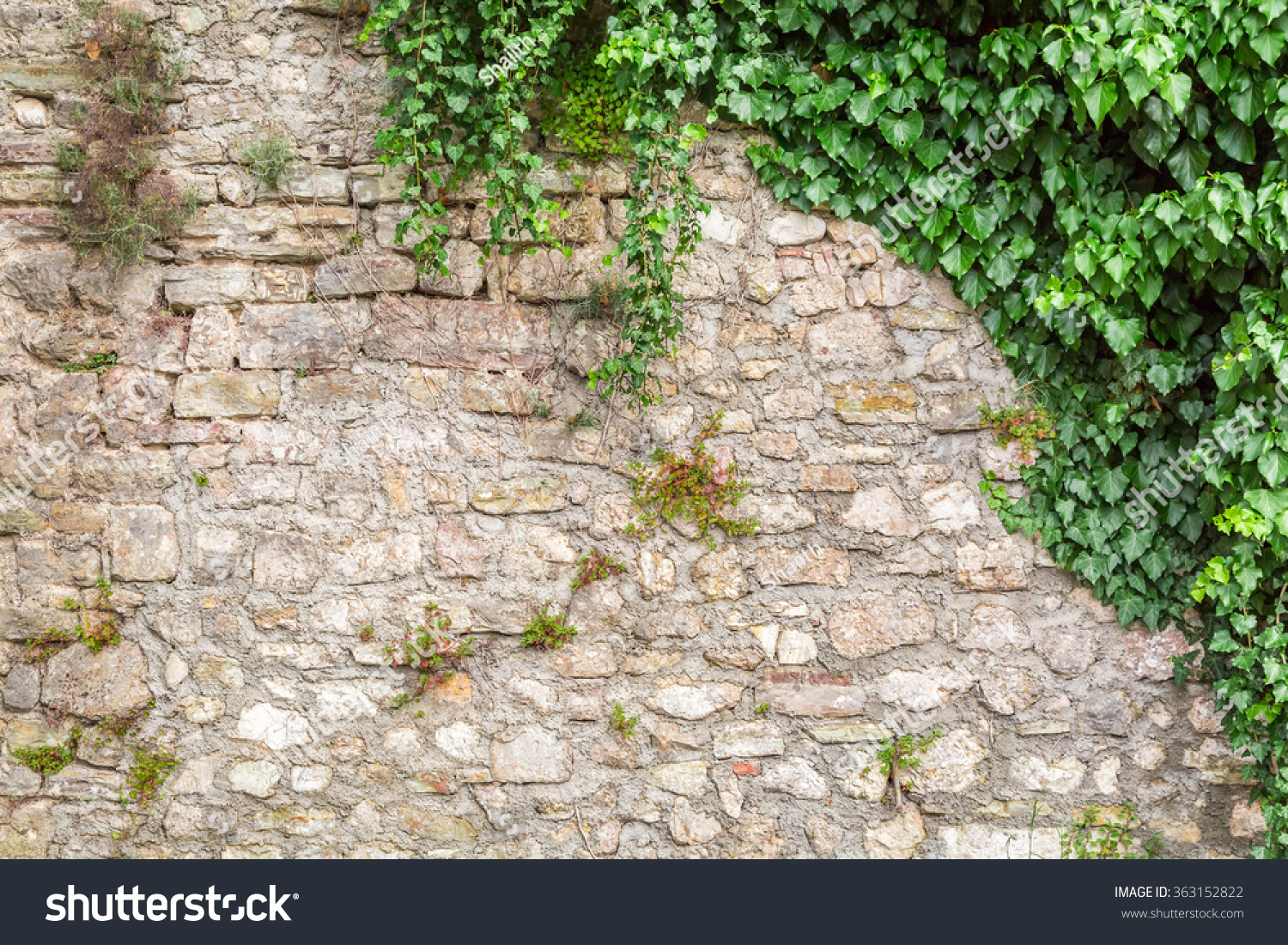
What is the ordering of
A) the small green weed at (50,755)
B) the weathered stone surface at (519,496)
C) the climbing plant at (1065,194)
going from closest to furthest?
1. the climbing plant at (1065,194)
2. the small green weed at (50,755)
3. the weathered stone surface at (519,496)

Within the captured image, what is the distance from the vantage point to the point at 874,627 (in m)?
2.95

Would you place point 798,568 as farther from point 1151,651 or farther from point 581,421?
point 1151,651

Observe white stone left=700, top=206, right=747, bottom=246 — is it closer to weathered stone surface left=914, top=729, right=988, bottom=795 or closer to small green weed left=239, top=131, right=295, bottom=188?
small green weed left=239, top=131, right=295, bottom=188

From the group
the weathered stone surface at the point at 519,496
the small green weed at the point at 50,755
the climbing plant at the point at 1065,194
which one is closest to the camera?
the climbing plant at the point at 1065,194

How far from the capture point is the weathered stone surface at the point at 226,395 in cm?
291

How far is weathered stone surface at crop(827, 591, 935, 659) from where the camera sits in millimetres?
2949

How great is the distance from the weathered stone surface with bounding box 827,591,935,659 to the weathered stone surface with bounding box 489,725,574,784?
3.33ft

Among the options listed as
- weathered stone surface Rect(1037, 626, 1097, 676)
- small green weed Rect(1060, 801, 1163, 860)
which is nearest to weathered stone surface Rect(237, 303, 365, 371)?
weathered stone surface Rect(1037, 626, 1097, 676)

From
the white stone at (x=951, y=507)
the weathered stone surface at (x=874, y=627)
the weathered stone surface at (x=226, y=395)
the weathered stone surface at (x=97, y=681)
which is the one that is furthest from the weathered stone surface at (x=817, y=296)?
the weathered stone surface at (x=97, y=681)

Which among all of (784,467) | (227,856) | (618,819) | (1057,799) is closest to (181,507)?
(227,856)

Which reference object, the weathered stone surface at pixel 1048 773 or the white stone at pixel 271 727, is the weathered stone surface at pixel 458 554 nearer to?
the white stone at pixel 271 727

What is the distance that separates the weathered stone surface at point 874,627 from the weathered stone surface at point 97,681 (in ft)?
7.67

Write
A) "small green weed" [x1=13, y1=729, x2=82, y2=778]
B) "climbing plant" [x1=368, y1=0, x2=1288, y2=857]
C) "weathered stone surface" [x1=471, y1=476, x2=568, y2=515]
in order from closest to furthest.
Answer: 1. "climbing plant" [x1=368, y1=0, x2=1288, y2=857]
2. "small green weed" [x1=13, y1=729, x2=82, y2=778]
3. "weathered stone surface" [x1=471, y1=476, x2=568, y2=515]

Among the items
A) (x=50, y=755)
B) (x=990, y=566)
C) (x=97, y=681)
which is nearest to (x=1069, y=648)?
(x=990, y=566)
